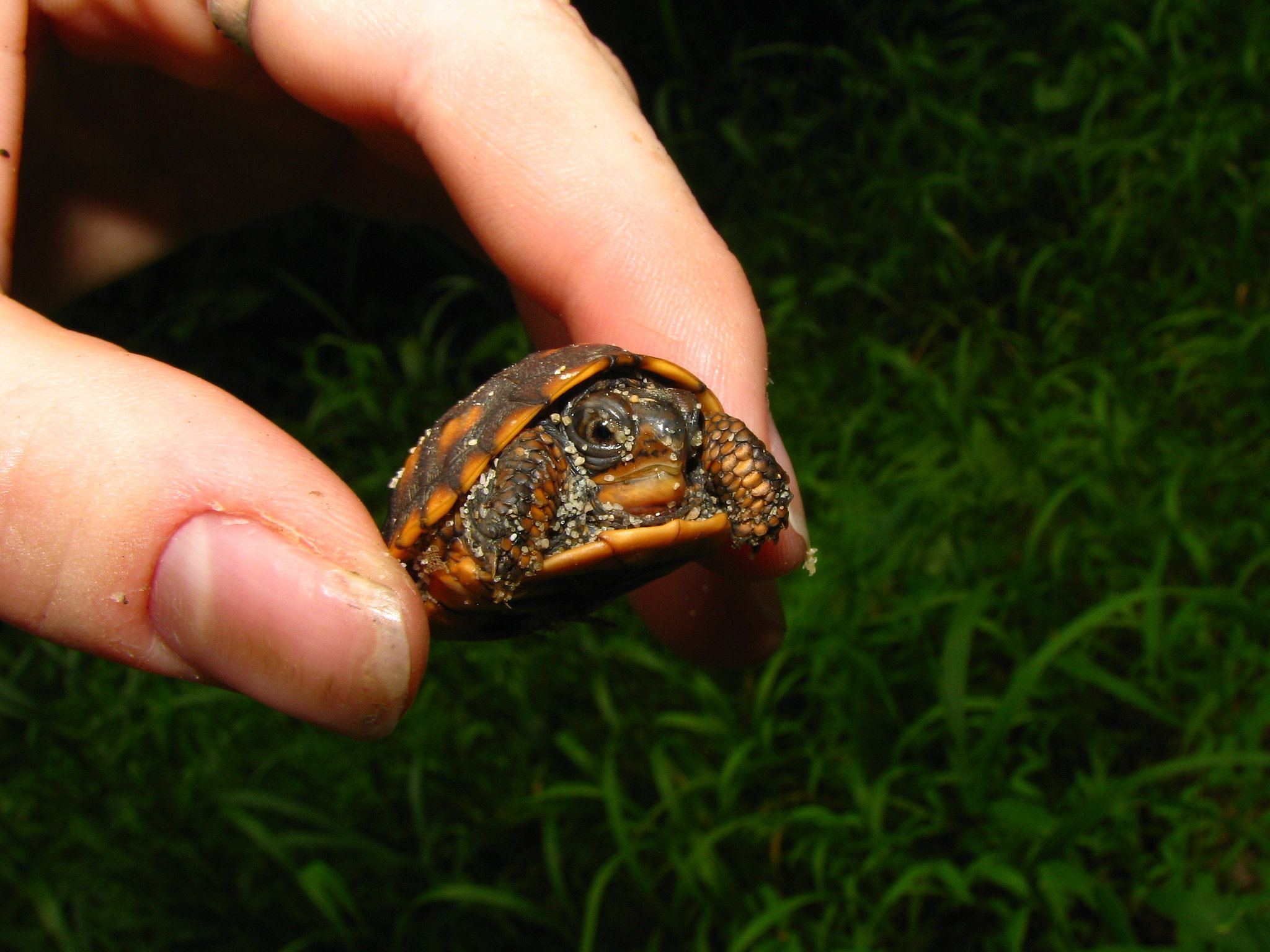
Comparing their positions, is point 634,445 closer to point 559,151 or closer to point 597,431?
point 597,431

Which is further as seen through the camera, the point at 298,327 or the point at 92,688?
the point at 298,327

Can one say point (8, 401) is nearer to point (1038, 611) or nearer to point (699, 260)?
point (699, 260)

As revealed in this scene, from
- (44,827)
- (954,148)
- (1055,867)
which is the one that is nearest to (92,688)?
(44,827)

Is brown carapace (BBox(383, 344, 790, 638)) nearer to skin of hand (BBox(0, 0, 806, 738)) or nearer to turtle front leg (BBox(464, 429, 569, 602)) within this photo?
turtle front leg (BBox(464, 429, 569, 602))

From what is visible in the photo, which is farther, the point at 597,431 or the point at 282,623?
the point at 597,431

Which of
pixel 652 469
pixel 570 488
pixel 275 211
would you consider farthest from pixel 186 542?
pixel 275 211

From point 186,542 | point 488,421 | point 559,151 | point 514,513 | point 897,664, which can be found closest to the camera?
point 186,542

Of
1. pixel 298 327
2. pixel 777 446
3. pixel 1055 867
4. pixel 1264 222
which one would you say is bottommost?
pixel 298 327
